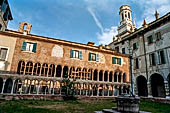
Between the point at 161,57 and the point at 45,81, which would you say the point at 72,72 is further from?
the point at 161,57

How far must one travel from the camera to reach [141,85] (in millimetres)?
22656

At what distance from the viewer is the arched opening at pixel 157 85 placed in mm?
19462

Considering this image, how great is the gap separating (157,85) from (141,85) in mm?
2958

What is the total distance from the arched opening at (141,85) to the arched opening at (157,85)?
1.57 m

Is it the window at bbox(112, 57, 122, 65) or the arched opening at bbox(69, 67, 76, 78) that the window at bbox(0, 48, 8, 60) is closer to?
the arched opening at bbox(69, 67, 76, 78)

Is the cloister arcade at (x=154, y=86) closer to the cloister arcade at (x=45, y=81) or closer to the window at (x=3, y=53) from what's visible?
the cloister arcade at (x=45, y=81)

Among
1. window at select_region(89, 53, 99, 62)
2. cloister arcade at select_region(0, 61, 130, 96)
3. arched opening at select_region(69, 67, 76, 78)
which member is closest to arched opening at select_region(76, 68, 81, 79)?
cloister arcade at select_region(0, 61, 130, 96)

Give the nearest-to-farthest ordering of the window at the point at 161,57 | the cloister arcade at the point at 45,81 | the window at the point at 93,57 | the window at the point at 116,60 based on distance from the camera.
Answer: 1. the cloister arcade at the point at 45,81
2. the window at the point at 161,57
3. the window at the point at 93,57
4. the window at the point at 116,60

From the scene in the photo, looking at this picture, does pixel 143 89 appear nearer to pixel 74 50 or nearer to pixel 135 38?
pixel 135 38

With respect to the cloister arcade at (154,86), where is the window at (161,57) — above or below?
above

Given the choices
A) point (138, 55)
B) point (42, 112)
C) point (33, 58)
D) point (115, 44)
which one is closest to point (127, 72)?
point (138, 55)

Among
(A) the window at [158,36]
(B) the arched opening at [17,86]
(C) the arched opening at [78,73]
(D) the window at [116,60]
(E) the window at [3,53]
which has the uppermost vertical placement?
(A) the window at [158,36]

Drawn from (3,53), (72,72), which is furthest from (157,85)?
(3,53)

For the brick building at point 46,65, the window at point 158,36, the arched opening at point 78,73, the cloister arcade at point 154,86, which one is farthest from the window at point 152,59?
the arched opening at point 78,73
